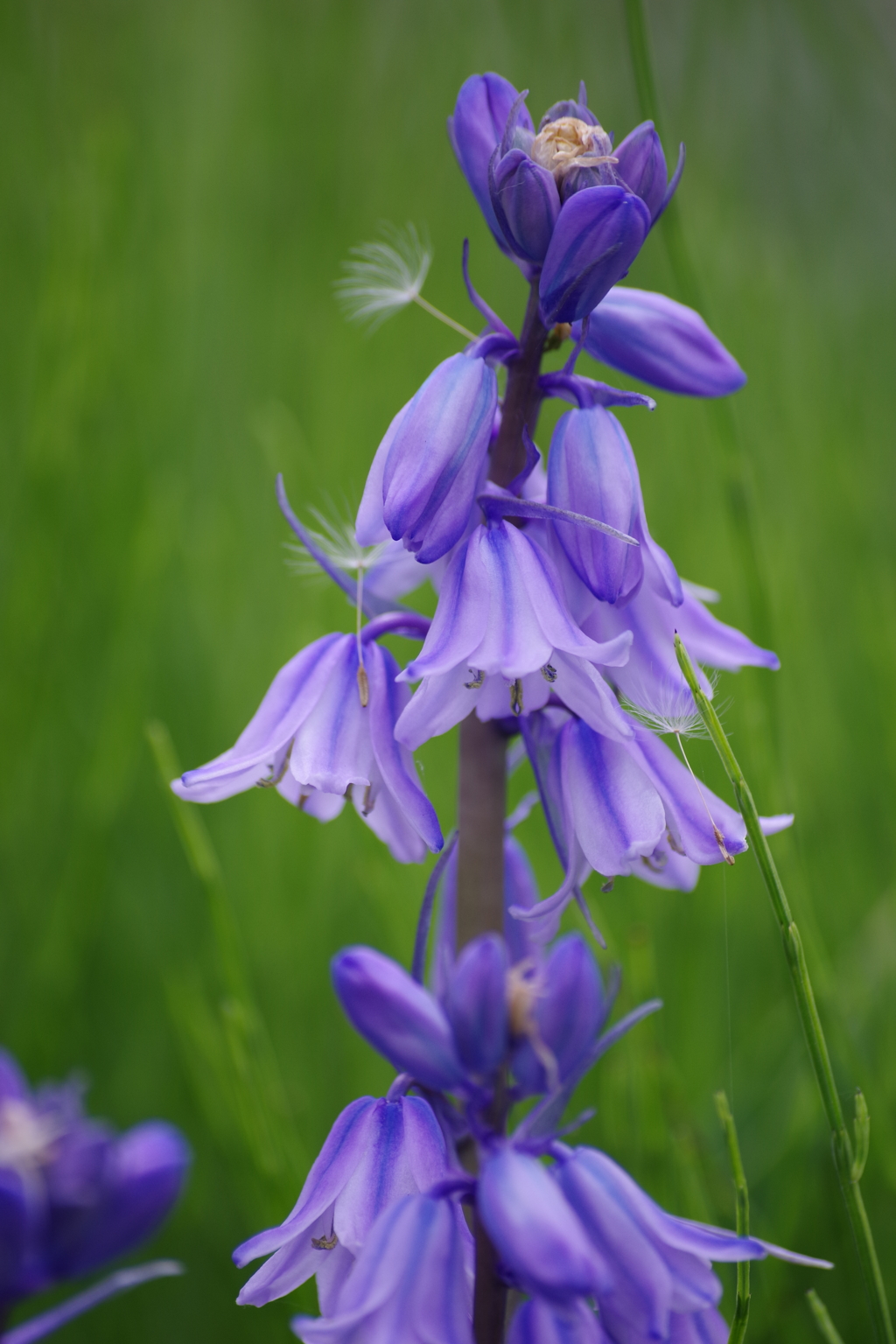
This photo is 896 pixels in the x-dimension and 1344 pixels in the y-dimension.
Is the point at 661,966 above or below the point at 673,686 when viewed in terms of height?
below

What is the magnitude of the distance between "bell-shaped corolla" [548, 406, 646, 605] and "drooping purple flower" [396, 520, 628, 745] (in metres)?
0.03

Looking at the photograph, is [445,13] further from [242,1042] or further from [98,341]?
[242,1042]

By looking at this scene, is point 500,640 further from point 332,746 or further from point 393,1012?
point 393,1012

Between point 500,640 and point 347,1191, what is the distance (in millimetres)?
341

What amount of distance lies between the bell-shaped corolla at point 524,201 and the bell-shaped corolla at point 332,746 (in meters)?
0.29

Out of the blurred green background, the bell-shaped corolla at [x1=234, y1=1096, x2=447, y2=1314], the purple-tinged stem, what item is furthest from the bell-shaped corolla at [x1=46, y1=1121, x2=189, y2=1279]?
the blurred green background

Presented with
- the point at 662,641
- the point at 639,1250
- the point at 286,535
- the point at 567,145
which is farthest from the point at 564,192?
the point at 286,535

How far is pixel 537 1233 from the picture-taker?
50 cm

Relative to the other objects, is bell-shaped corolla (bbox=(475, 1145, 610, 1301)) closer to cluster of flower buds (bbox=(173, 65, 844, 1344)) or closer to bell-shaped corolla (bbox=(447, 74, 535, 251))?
cluster of flower buds (bbox=(173, 65, 844, 1344))

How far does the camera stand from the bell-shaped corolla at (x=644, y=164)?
0.73 metres

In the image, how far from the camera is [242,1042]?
945 millimetres

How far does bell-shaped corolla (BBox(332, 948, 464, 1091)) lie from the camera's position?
53 centimetres

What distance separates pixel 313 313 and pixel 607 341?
196 centimetres

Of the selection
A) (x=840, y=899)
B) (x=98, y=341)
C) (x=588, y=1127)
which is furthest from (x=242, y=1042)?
(x=98, y=341)
